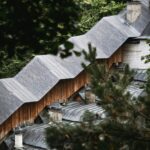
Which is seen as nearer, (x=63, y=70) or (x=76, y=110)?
(x=76, y=110)

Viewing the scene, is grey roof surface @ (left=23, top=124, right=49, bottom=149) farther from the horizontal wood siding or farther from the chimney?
the chimney

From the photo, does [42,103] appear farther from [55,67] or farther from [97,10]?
[97,10]

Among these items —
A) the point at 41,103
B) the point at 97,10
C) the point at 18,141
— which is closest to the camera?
the point at 18,141

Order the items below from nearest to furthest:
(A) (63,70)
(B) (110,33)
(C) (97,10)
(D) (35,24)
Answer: (D) (35,24) → (A) (63,70) → (B) (110,33) → (C) (97,10)

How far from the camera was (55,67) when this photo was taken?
28.7 meters

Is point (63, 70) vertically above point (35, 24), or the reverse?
point (35, 24)

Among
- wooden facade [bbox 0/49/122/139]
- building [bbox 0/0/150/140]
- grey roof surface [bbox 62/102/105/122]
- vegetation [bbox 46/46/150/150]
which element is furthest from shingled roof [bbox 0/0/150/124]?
vegetation [bbox 46/46/150/150]

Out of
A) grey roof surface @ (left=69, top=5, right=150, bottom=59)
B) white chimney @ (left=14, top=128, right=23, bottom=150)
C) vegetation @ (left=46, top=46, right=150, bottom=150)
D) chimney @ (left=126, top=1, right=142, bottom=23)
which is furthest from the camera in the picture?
chimney @ (left=126, top=1, right=142, bottom=23)

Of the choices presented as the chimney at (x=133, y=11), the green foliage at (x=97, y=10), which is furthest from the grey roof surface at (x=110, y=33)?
the green foliage at (x=97, y=10)

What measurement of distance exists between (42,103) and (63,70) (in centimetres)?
206

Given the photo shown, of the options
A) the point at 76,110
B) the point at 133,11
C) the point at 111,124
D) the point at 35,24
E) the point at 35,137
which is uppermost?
the point at 133,11

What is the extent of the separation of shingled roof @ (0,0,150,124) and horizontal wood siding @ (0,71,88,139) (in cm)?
51

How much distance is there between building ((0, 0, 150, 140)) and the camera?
26.4m

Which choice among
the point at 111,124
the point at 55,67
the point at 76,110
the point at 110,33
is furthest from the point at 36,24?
the point at 110,33
